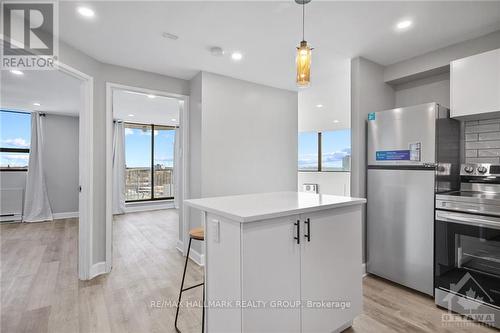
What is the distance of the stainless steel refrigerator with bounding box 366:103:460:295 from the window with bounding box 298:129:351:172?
311 centimetres

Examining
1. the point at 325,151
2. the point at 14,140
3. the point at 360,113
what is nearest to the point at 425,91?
the point at 360,113

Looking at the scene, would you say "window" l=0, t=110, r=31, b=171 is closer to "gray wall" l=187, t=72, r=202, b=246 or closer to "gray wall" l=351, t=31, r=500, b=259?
"gray wall" l=187, t=72, r=202, b=246

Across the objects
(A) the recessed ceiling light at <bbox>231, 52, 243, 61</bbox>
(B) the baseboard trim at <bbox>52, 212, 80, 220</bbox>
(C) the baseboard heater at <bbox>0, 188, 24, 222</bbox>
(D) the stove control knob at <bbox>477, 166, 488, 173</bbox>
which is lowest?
(B) the baseboard trim at <bbox>52, 212, 80, 220</bbox>

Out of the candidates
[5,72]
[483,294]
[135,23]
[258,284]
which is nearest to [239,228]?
[258,284]

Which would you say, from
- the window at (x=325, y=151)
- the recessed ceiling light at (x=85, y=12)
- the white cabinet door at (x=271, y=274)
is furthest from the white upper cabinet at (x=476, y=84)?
the window at (x=325, y=151)

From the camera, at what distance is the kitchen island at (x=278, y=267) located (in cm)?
142

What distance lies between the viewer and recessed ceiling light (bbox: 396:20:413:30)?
221 centimetres

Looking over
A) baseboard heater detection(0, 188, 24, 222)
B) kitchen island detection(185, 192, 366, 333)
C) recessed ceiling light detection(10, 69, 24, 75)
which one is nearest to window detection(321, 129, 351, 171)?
kitchen island detection(185, 192, 366, 333)

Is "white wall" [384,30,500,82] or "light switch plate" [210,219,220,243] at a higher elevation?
"white wall" [384,30,500,82]

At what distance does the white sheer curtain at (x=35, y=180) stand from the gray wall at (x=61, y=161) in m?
0.21

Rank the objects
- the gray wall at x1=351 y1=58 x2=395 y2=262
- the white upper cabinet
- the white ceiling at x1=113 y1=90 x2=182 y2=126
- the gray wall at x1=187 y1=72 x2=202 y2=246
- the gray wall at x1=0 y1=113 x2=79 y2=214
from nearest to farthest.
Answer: the white upper cabinet, the gray wall at x1=351 y1=58 x2=395 y2=262, the gray wall at x1=187 y1=72 x2=202 y2=246, the white ceiling at x1=113 y1=90 x2=182 y2=126, the gray wall at x1=0 y1=113 x2=79 y2=214

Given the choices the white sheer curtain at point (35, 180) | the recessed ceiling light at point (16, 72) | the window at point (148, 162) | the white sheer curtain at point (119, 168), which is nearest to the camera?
the recessed ceiling light at point (16, 72)

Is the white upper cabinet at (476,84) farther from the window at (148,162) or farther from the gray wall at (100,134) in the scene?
the window at (148,162)

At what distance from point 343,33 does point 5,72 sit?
14.2ft
